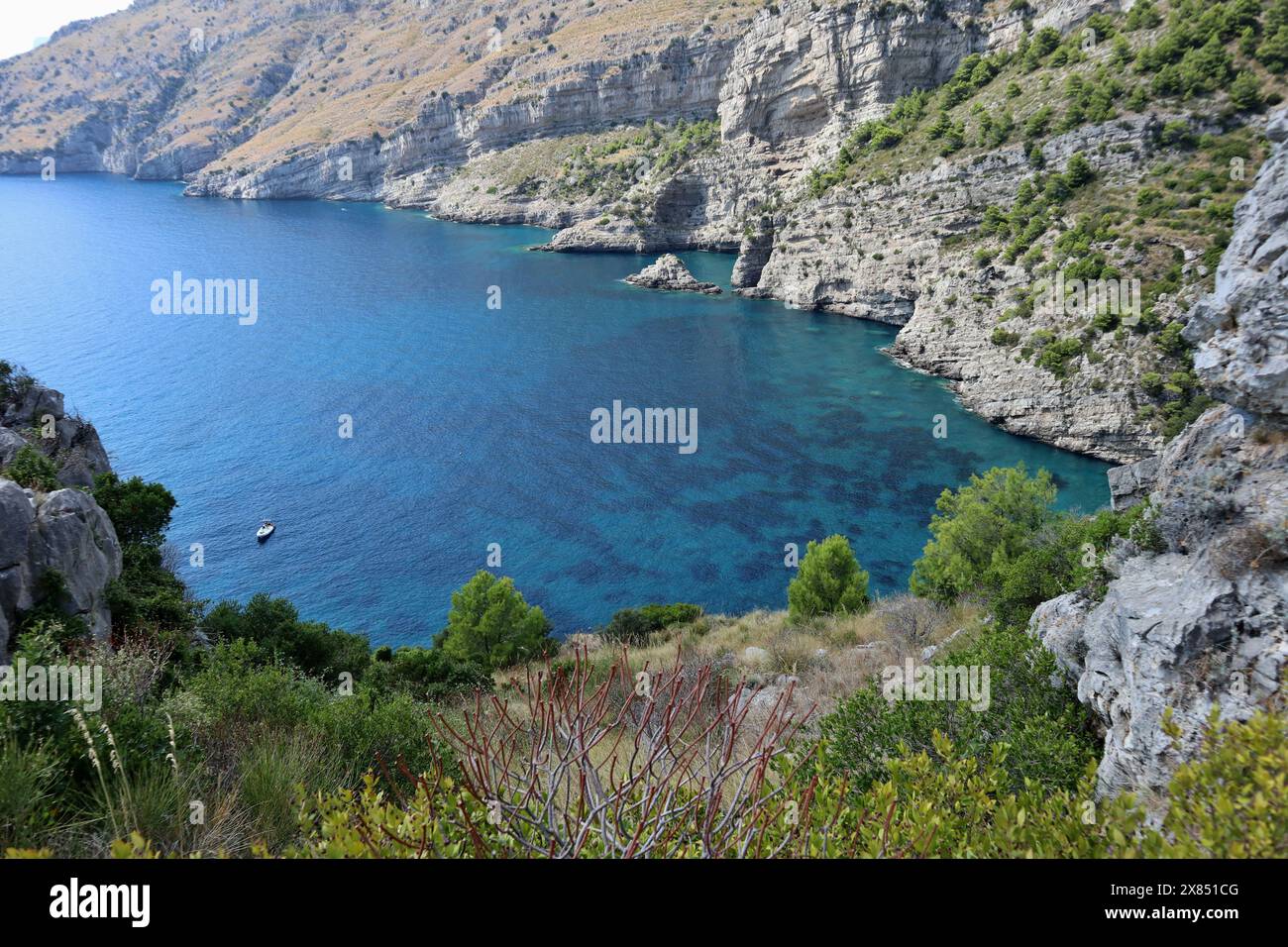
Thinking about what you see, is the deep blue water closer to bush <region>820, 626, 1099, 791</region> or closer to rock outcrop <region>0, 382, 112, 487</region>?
rock outcrop <region>0, 382, 112, 487</region>

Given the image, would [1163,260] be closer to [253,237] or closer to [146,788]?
[146,788]

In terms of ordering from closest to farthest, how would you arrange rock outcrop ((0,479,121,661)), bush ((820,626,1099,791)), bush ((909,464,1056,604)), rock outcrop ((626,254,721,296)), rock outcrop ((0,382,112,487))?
bush ((820,626,1099,791))
rock outcrop ((0,479,121,661))
rock outcrop ((0,382,112,487))
bush ((909,464,1056,604))
rock outcrop ((626,254,721,296))

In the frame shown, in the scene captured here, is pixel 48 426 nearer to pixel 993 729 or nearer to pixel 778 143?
pixel 993 729

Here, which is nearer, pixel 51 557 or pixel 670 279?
pixel 51 557

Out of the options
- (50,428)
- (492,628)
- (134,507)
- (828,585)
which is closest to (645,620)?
(492,628)

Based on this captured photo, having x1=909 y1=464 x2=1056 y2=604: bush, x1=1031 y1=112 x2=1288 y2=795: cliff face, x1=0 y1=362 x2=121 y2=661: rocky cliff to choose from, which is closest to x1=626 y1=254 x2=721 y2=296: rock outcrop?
x1=909 y1=464 x2=1056 y2=604: bush

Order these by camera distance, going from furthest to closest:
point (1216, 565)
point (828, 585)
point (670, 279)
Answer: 1. point (670, 279)
2. point (828, 585)
3. point (1216, 565)

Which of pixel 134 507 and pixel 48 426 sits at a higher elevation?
pixel 48 426
